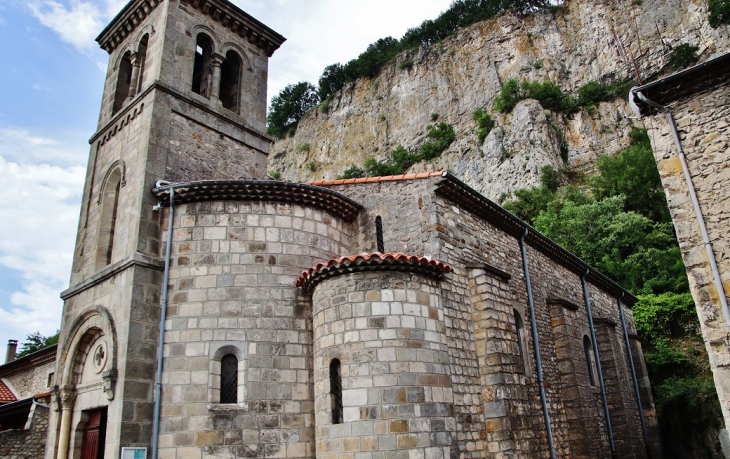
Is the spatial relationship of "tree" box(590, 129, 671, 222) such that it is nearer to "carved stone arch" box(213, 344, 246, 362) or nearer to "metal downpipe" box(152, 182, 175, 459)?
"carved stone arch" box(213, 344, 246, 362)

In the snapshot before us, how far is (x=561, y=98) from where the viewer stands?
47.0 metres

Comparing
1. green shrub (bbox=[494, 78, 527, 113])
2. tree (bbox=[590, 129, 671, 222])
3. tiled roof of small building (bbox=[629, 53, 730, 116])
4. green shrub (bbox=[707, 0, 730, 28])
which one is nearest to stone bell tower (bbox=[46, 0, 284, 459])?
tiled roof of small building (bbox=[629, 53, 730, 116])

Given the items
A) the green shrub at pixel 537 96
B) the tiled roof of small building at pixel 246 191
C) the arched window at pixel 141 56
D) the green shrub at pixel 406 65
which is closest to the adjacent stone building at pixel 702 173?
the tiled roof of small building at pixel 246 191

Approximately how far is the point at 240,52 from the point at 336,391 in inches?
413

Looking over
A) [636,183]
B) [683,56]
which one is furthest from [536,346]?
[683,56]

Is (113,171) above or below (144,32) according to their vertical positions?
below

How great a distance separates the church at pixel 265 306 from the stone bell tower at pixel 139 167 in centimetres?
5

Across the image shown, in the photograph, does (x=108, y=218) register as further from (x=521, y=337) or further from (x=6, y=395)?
(x=6, y=395)

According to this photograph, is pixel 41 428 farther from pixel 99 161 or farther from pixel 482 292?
pixel 482 292

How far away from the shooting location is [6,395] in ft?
66.2

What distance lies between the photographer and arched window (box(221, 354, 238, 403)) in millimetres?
10070

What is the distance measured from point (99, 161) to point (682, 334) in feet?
78.8

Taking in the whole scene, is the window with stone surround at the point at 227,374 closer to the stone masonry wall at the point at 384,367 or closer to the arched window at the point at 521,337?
the stone masonry wall at the point at 384,367

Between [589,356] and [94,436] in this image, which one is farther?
[589,356]
